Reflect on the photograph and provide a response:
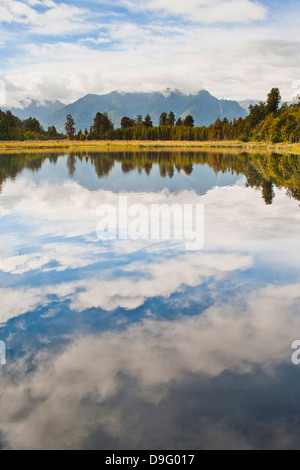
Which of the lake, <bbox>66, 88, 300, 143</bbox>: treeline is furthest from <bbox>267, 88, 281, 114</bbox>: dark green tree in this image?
the lake

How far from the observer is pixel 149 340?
23.8 ft

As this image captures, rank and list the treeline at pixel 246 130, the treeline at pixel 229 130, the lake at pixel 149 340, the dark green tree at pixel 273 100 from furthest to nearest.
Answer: the dark green tree at pixel 273 100, the treeline at pixel 229 130, the treeline at pixel 246 130, the lake at pixel 149 340

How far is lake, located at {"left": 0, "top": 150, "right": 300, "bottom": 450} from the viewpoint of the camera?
203 inches

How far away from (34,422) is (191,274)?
249 inches

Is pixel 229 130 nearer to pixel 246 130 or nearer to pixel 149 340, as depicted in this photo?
pixel 246 130

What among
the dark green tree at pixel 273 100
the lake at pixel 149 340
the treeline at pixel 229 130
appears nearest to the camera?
the lake at pixel 149 340

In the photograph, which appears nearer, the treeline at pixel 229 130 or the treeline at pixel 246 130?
the treeline at pixel 246 130

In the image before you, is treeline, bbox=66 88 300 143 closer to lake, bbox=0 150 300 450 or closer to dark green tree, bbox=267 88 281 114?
dark green tree, bbox=267 88 281 114

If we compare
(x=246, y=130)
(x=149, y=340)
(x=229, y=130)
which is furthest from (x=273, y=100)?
(x=149, y=340)

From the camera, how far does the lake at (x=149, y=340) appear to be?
16.9 feet

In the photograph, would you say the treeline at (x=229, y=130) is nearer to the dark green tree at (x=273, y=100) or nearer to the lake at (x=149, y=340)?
the dark green tree at (x=273, y=100)

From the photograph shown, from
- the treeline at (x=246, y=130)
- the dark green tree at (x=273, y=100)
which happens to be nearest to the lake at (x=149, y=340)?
the treeline at (x=246, y=130)

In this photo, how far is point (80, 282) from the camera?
10.2 metres
